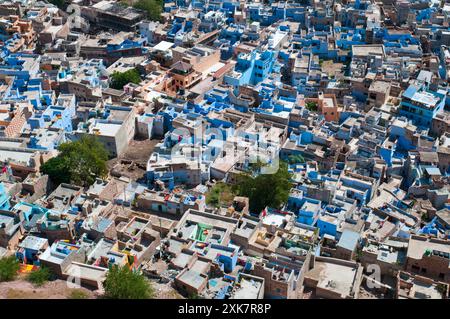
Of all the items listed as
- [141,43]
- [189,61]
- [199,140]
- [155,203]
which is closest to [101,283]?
[155,203]

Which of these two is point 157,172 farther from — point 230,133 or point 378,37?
point 378,37

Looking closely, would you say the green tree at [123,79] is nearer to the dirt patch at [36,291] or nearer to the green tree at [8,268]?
the green tree at [8,268]

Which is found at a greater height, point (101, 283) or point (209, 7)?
point (209, 7)

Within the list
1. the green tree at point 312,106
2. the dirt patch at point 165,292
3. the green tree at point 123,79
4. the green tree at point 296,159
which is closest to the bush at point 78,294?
the dirt patch at point 165,292

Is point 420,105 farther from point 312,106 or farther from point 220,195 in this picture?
point 220,195

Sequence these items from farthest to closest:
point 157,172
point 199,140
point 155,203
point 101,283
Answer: point 199,140 < point 157,172 < point 155,203 < point 101,283
